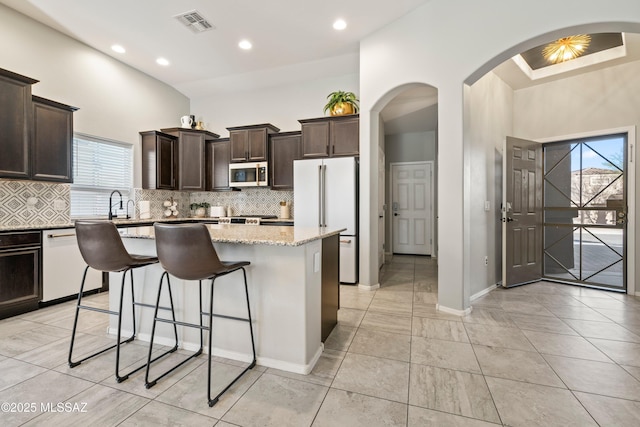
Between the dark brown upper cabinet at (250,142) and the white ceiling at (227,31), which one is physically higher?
the white ceiling at (227,31)

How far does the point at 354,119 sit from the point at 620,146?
3482 millimetres

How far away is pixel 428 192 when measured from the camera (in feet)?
21.0

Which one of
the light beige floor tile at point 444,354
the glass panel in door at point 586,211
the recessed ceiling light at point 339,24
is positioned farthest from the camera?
the glass panel in door at point 586,211

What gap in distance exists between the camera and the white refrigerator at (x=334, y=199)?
3943mm

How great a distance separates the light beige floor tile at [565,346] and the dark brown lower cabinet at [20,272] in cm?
480

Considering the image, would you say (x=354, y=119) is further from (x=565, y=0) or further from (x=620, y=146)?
(x=620, y=146)

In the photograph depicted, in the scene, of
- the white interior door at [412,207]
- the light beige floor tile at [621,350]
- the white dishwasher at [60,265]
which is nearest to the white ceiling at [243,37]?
the white interior door at [412,207]

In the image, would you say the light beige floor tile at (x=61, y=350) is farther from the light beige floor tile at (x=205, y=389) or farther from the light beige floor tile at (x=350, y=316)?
the light beige floor tile at (x=350, y=316)

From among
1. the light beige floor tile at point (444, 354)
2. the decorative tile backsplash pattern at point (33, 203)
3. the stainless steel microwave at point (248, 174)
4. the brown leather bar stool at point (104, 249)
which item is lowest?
the light beige floor tile at point (444, 354)

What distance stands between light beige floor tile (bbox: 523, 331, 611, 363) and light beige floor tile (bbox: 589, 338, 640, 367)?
0.18ft

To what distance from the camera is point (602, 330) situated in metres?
2.54

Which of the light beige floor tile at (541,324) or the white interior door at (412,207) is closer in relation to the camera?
the light beige floor tile at (541,324)

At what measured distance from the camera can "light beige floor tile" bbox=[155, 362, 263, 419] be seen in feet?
5.16

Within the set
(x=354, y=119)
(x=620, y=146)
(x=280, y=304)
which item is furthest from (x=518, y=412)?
(x=620, y=146)
